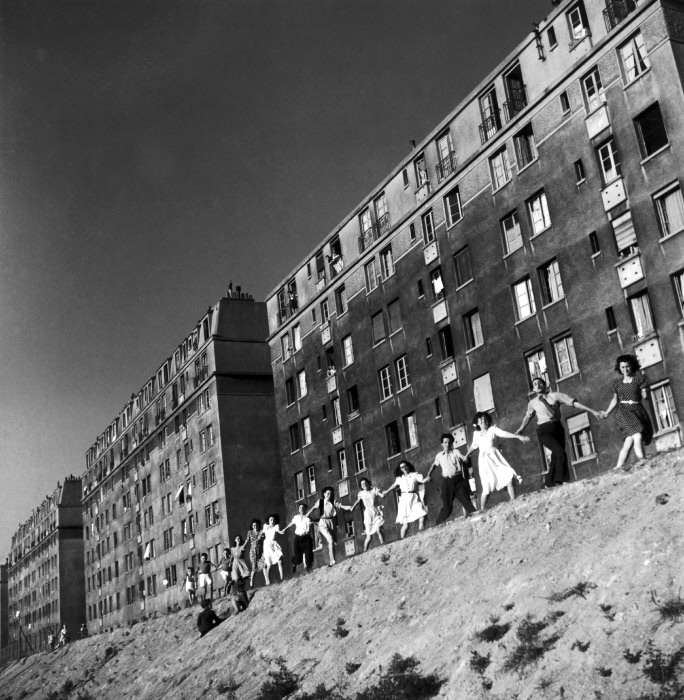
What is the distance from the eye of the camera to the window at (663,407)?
96.8ft

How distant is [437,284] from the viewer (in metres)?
40.3

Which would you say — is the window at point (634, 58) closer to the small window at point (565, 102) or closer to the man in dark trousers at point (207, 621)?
the small window at point (565, 102)

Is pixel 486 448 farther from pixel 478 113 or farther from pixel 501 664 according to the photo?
pixel 478 113

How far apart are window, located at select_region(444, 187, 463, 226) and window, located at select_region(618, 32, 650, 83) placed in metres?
9.66

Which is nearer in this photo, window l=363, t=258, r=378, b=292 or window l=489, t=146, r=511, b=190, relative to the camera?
window l=489, t=146, r=511, b=190

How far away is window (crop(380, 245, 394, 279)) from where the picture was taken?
146 ft

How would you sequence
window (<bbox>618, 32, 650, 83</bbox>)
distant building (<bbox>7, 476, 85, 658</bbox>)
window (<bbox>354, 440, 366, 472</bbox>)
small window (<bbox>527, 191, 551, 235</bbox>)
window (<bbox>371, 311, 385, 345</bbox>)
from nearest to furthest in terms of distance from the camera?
window (<bbox>618, 32, 650, 83</bbox>) < small window (<bbox>527, 191, 551, 235</bbox>) < window (<bbox>371, 311, 385, 345</bbox>) < window (<bbox>354, 440, 366, 472</bbox>) < distant building (<bbox>7, 476, 85, 658</bbox>)

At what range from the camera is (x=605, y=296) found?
32.1 meters

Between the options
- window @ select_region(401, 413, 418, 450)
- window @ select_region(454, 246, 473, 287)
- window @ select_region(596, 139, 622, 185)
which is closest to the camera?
window @ select_region(596, 139, 622, 185)

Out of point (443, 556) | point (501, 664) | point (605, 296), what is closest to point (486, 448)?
point (443, 556)

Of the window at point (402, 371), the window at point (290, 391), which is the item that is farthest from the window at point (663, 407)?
the window at point (290, 391)

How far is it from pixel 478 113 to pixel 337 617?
23318mm

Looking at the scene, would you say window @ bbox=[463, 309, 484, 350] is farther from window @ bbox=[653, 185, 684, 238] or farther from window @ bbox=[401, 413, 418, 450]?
window @ bbox=[653, 185, 684, 238]

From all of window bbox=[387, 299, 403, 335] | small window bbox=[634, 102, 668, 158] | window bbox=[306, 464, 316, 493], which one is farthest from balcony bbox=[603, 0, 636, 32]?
window bbox=[306, 464, 316, 493]
